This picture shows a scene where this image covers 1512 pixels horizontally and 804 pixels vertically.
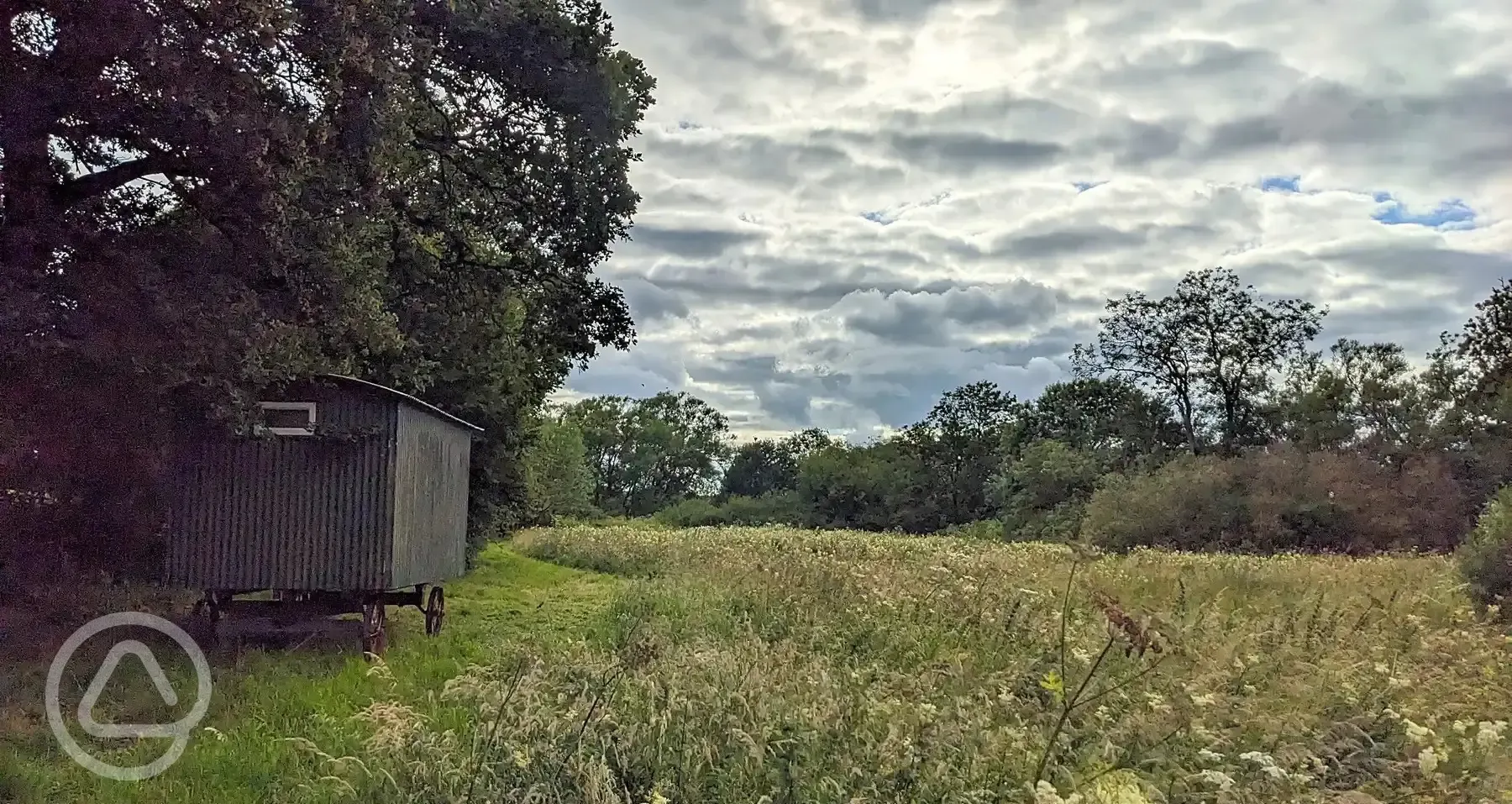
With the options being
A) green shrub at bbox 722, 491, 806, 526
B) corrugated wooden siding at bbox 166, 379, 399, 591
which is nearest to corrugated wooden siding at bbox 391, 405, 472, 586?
corrugated wooden siding at bbox 166, 379, 399, 591

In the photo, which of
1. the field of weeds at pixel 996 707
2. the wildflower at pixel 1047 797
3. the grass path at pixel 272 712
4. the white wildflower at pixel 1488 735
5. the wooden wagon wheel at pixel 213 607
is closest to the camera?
the wildflower at pixel 1047 797

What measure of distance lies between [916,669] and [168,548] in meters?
9.21

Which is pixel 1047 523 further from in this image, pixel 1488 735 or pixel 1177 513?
pixel 1488 735

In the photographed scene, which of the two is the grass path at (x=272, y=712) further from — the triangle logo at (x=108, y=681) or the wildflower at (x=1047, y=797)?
the wildflower at (x=1047, y=797)

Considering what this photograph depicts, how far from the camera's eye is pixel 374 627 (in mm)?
12703

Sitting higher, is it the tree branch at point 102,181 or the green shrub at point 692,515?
the tree branch at point 102,181

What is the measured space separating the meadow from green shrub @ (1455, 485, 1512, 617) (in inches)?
13.6

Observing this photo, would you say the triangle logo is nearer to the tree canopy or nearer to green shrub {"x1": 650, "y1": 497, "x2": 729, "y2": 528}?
the tree canopy

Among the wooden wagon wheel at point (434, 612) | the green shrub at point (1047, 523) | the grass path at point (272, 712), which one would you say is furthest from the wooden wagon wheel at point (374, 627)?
the green shrub at point (1047, 523)

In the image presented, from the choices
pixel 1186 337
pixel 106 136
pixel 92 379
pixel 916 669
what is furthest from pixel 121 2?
pixel 1186 337

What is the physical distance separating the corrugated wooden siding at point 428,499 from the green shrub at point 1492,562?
13.1 metres

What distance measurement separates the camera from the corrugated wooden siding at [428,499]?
13.1 metres

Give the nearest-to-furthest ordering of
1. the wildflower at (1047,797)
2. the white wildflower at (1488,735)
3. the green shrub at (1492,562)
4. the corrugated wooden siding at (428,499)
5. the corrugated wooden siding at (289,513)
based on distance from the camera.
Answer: the wildflower at (1047,797) → the white wildflower at (1488,735) → the corrugated wooden siding at (289,513) → the green shrub at (1492,562) → the corrugated wooden siding at (428,499)

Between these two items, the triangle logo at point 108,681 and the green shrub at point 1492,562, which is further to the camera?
the green shrub at point 1492,562
